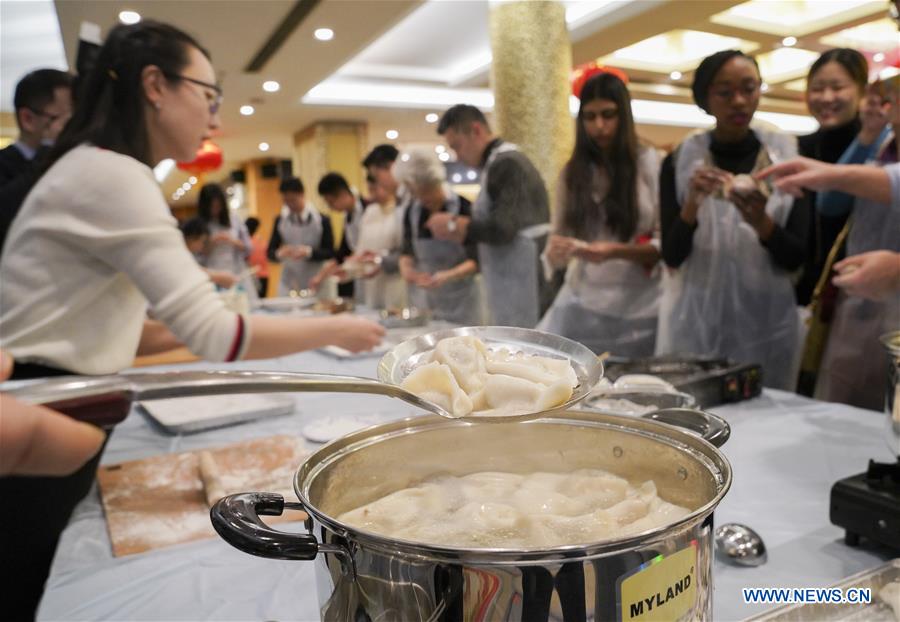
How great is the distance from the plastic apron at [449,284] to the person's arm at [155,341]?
6.68 feet

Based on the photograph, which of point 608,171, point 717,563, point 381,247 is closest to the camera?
point 717,563

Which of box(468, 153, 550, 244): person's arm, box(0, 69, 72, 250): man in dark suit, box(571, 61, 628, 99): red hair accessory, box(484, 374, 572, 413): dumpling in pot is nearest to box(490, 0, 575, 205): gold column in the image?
box(571, 61, 628, 99): red hair accessory

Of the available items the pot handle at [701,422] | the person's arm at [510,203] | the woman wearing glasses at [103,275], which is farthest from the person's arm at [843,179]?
the person's arm at [510,203]

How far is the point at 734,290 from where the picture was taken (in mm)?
2135

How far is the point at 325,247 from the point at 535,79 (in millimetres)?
2902

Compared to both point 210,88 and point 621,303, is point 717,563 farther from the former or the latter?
point 621,303

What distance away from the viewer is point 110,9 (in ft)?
15.3

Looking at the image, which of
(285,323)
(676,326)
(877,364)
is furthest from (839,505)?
(676,326)

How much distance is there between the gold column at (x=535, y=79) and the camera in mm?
3668

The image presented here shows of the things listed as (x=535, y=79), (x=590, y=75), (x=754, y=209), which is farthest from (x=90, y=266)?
(x=535, y=79)

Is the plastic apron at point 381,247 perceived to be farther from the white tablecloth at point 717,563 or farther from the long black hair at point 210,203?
the white tablecloth at point 717,563

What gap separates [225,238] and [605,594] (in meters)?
5.73

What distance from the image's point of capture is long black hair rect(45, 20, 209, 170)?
1.32m

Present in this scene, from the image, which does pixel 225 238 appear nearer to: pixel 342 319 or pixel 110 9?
pixel 110 9
